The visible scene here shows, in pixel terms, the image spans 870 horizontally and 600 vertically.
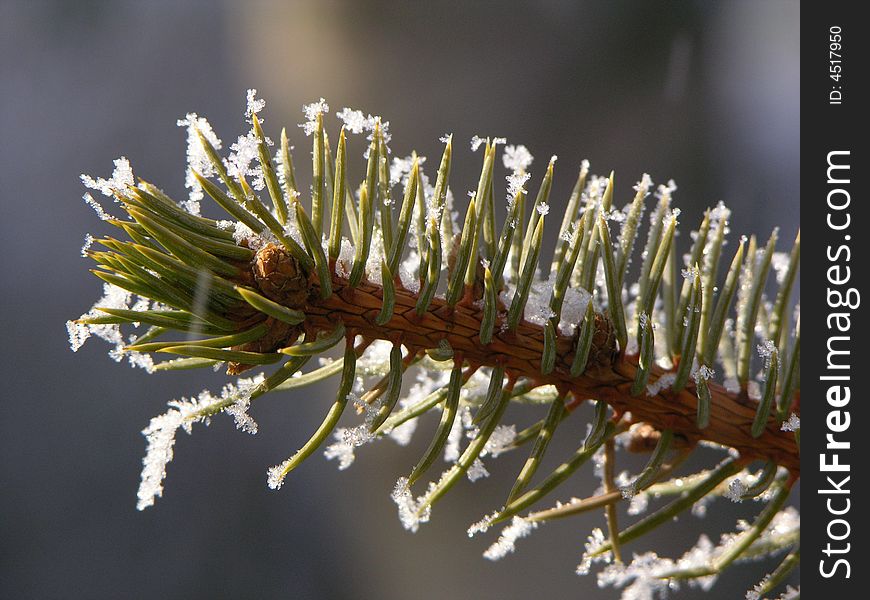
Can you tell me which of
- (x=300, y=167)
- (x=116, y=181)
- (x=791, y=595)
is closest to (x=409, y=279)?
(x=116, y=181)

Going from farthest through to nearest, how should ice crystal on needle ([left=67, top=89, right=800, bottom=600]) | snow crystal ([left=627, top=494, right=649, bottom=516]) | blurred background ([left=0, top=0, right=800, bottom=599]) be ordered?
1. blurred background ([left=0, top=0, right=800, bottom=599])
2. snow crystal ([left=627, top=494, right=649, bottom=516])
3. ice crystal on needle ([left=67, top=89, right=800, bottom=600])

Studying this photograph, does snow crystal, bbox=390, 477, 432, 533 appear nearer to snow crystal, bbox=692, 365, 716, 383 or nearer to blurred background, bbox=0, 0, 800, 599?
snow crystal, bbox=692, 365, 716, 383

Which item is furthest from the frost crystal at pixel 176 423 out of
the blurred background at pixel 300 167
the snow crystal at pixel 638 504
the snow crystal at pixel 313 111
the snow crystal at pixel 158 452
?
the blurred background at pixel 300 167

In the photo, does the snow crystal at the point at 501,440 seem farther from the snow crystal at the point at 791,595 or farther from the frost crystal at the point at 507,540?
the snow crystal at the point at 791,595

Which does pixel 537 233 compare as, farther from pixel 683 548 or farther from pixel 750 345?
pixel 683 548

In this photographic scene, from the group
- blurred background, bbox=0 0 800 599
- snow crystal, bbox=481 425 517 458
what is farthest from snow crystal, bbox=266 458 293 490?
blurred background, bbox=0 0 800 599
